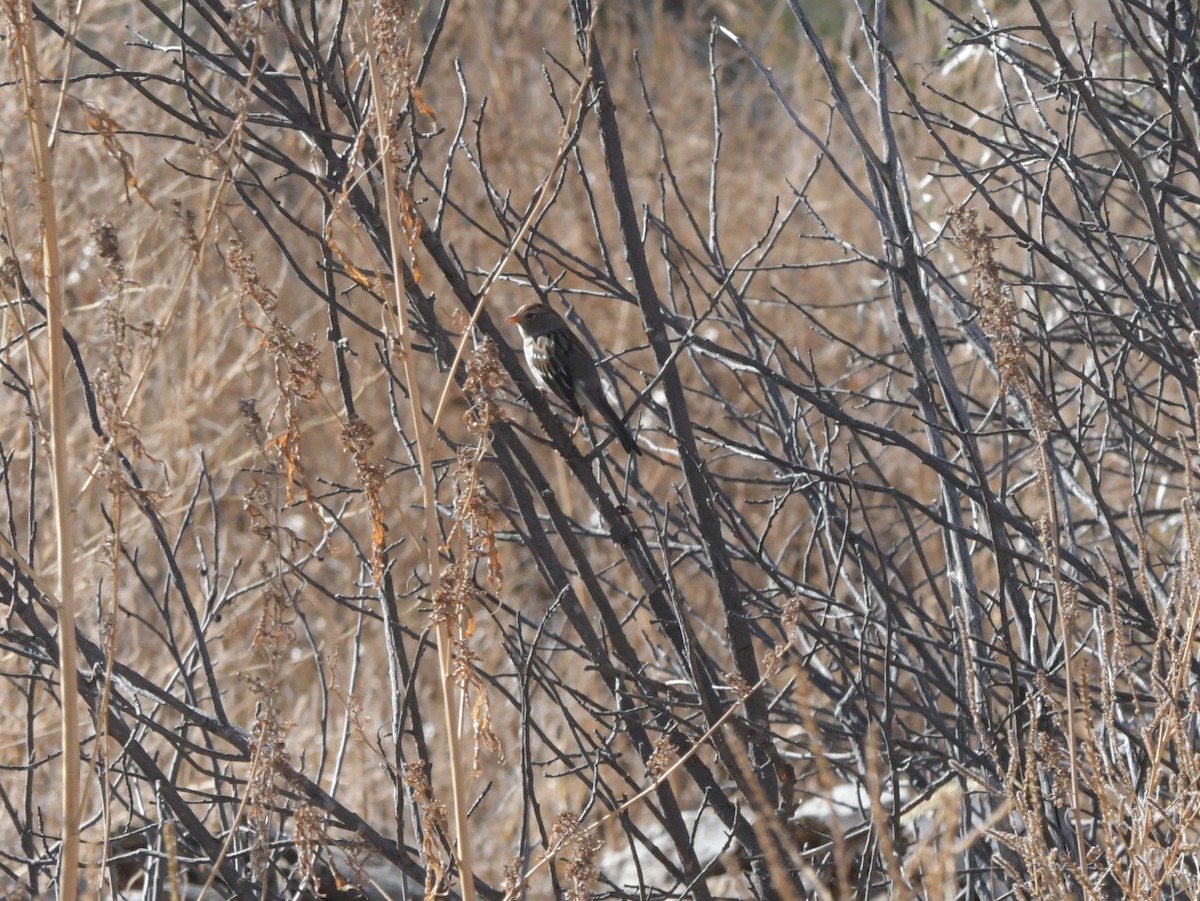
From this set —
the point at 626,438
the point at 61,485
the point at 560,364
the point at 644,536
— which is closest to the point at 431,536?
the point at 61,485

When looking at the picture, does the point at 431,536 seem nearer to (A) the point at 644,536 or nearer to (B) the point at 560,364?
(A) the point at 644,536

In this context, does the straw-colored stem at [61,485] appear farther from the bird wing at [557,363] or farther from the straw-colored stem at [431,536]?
the bird wing at [557,363]

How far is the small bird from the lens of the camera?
13.5 feet

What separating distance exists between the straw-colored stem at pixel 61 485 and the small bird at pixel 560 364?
83.1 inches

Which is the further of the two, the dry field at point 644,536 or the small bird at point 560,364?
the small bird at point 560,364

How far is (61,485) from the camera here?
5.83ft

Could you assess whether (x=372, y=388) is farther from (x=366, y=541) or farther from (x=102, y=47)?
(x=102, y=47)

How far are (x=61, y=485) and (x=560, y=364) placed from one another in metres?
2.74

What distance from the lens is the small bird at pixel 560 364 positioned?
4.12 m

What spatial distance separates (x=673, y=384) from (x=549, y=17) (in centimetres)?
978

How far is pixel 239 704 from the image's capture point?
8031 millimetres

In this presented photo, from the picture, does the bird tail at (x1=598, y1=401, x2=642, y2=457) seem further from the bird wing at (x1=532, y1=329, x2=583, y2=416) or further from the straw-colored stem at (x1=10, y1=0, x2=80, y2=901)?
the straw-colored stem at (x1=10, y1=0, x2=80, y2=901)

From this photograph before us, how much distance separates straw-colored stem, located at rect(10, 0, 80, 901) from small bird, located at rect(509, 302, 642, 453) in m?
2.11

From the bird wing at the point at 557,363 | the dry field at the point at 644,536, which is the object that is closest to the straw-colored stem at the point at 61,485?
the dry field at the point at 644,536
